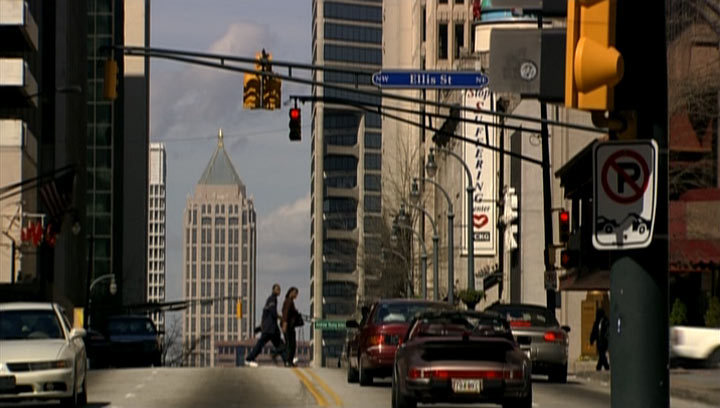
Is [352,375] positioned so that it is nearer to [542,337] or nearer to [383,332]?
[383,332]

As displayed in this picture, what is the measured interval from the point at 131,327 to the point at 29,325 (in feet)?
82.6

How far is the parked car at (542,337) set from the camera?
33750 mm

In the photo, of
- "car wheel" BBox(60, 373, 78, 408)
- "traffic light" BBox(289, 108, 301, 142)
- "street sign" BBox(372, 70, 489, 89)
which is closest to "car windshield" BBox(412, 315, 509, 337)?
"car wheel" BBox(60, 373, 78, 408)

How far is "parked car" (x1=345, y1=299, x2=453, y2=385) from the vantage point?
2825 centimetres

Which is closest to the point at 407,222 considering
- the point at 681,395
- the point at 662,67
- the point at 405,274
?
the point at 405,274

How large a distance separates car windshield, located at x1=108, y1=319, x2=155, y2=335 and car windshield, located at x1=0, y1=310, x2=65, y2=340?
24.6 metres

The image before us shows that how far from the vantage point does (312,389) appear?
28.9m

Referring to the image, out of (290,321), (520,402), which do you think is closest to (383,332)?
(520,402)

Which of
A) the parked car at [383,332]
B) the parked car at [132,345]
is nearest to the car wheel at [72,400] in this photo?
the parked car at [383,332]

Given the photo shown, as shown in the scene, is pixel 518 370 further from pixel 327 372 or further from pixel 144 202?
pixel 144 202

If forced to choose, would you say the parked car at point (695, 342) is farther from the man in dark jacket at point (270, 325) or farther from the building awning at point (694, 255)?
the building awning at point (694, 255)

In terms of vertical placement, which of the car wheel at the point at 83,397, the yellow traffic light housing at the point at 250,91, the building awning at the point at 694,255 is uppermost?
the yellow traffic light housing at the point at 250,91

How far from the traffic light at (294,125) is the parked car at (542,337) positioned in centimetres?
620

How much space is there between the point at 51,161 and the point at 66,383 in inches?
2743
